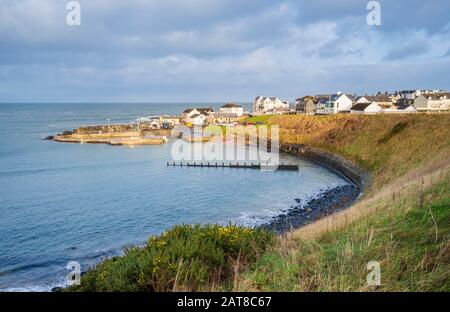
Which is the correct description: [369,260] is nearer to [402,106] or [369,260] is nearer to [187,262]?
[187,262]

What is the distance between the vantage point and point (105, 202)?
3488 centimetres

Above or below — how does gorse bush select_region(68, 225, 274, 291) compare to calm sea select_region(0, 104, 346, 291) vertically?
above

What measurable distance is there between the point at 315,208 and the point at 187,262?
2601cm

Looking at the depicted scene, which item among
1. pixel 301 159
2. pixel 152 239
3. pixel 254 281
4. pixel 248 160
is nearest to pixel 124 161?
pixel 248 160

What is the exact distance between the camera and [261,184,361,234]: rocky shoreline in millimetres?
26516

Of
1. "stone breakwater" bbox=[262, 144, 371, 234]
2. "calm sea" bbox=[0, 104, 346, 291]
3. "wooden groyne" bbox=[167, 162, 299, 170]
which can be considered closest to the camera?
"calm sea" bbox=[0, 104, 346, 291]

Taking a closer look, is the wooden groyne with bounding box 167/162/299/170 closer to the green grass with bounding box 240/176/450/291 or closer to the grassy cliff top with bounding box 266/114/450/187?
the grassy cliff top with bounding box 266/114/450/187

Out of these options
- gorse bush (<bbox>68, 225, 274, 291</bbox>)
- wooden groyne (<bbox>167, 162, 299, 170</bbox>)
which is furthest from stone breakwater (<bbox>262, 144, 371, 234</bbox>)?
gorse bush (<bbox>68, 225, 274, 291</bbox>)

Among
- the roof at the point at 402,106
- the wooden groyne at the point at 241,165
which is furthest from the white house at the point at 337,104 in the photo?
the wooden groyne at the point at 241,165

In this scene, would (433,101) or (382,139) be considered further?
(433,101)

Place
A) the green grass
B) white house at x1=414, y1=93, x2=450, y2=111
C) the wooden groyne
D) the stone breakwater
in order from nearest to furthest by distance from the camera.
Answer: the green grass, the stone breakwater, the wooden groyne, white house at x1=414, y1=93, x2=450, y2=111

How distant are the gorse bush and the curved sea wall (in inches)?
1141

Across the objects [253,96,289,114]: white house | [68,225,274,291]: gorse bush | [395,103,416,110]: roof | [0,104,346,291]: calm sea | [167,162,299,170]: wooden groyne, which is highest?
[253,96,289,114]: white house

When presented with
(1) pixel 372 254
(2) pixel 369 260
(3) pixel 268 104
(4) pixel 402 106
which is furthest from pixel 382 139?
(3) pixel 268 104
